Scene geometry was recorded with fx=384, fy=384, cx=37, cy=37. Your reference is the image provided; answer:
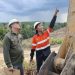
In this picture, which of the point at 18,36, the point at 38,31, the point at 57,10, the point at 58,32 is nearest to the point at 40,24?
the point at 38,31

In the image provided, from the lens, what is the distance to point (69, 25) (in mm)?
4801

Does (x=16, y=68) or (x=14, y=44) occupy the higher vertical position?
(x=14, y=44)

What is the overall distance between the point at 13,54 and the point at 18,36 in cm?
35

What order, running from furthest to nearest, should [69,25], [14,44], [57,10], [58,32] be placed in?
1. [58,32]
2. [57,10]
3. [14,44]
4. [69,25]

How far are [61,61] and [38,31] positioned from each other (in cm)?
433

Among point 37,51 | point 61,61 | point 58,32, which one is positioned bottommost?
point 58,32

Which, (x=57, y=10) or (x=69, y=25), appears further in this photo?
(x=57, y=10)

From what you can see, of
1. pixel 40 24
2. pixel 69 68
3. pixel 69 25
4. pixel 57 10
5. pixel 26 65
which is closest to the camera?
pixel 69 68

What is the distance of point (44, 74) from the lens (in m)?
4.98

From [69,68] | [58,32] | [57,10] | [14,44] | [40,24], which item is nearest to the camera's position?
[69,68]

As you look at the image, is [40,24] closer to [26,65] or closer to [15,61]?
[15,61]

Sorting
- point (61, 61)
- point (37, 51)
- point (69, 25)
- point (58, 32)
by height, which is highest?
point (69, 25)

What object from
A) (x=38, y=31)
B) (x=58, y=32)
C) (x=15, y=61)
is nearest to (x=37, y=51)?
(x=38, y=31)

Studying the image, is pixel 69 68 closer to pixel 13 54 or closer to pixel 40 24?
pixel 13 54
